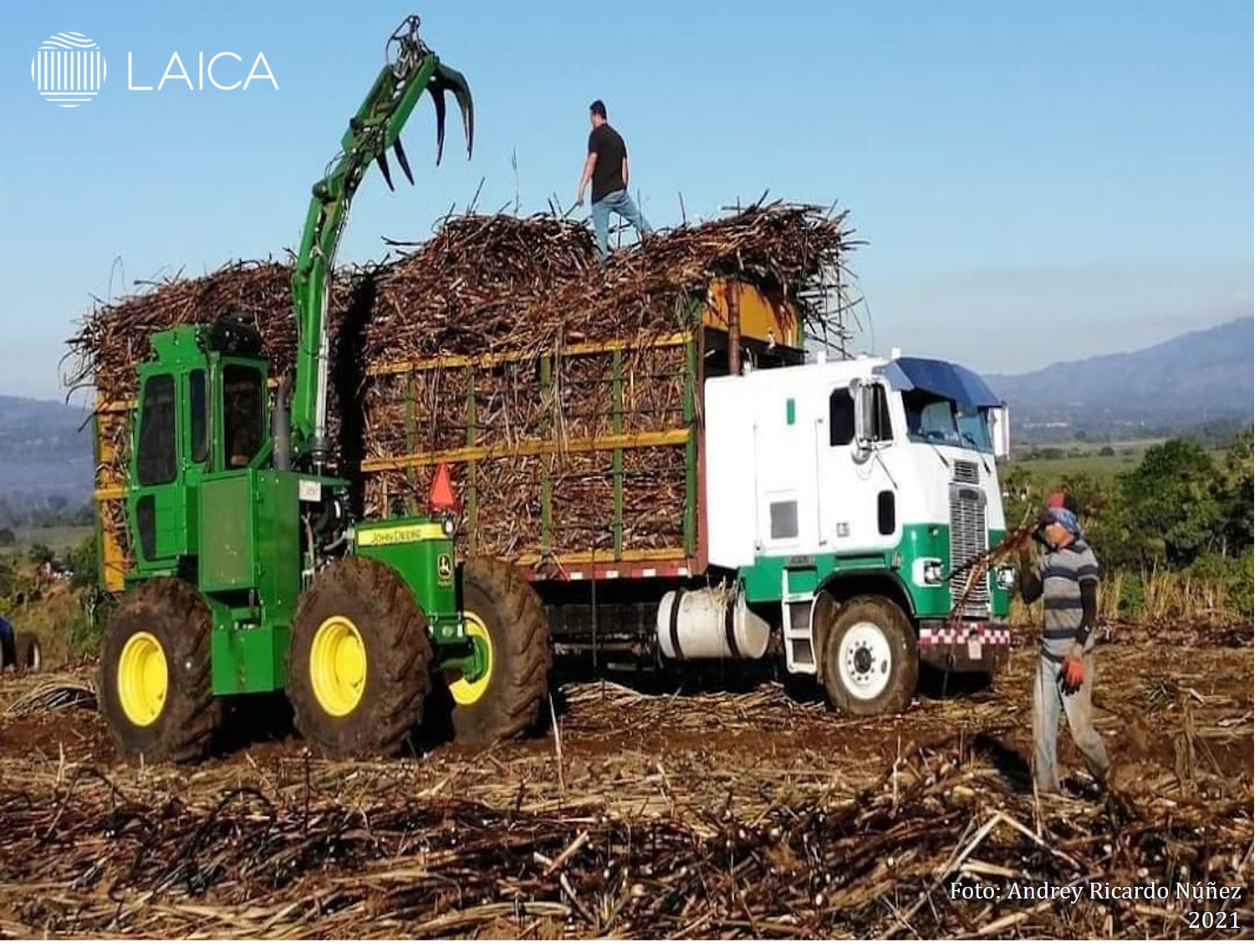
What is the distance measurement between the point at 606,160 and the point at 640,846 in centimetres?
972

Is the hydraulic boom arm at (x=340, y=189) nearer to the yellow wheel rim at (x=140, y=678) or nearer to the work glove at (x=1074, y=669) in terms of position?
the yellow wheel rim at (x=140, y=678)

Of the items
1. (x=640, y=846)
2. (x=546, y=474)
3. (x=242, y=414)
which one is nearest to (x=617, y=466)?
(x=546, y=474)

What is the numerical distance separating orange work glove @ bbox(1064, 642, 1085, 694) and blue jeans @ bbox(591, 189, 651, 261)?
24.9 feet

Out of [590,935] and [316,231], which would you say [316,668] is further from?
[590,935]

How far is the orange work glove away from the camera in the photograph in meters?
9.78

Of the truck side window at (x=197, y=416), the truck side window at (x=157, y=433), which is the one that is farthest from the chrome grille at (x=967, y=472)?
the truck side window at (x=157, y=433)

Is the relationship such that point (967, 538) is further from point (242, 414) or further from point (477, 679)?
point (242, 414)

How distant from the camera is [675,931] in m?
7.31

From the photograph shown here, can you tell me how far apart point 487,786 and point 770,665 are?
21.5 ft

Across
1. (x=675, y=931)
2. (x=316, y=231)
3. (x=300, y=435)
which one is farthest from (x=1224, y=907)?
(x=316, y=231)

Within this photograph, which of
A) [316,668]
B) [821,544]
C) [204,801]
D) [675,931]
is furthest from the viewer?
[821,544]

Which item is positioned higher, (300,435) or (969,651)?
(300,435)

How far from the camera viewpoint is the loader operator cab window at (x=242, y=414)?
541 inches

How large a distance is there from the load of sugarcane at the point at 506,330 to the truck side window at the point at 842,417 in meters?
1.31
